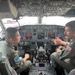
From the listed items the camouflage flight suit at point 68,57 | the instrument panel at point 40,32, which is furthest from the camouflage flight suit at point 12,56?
the instrument panel at point 40,32

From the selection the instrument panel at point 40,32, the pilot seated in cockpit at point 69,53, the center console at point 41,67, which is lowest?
the center console at point 41,67

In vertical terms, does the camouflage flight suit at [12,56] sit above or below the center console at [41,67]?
above

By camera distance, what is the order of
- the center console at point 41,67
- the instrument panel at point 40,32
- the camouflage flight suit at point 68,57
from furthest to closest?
the instrument panel at point 40,32, the center console at point 41,67, the camouflage flight suit at point 68,57

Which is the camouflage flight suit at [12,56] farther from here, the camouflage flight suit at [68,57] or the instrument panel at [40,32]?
the instrument panel at [40,32]

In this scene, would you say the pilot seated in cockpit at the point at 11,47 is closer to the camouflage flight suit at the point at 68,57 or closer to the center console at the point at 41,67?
the center console at the point at 41,67

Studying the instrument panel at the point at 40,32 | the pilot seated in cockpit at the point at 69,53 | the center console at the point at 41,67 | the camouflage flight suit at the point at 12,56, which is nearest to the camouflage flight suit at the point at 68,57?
the pilot seated in cockpit at the point at 69,53

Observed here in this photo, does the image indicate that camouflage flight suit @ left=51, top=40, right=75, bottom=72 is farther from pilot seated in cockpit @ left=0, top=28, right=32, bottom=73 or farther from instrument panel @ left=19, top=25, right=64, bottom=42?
instrument panel @ left=19, top=25, right=64, bottom=42

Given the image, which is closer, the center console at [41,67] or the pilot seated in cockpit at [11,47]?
the pilot seated in cockpit at [11,47]

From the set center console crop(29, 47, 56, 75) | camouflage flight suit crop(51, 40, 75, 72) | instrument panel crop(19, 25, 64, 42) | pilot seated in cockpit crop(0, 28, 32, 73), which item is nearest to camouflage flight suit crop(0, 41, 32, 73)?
pilot seated in cockpit crop(0, 28, 32, 73)

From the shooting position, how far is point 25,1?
2.72 metres

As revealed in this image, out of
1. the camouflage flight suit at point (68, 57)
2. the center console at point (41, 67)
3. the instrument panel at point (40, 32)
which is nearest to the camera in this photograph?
the camouflage flight suit at point (68, 57)

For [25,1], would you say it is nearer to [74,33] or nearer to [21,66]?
[74,33]

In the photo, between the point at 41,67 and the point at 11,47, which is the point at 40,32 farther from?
the point at 11,47

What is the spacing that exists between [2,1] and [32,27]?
2.90 metres
